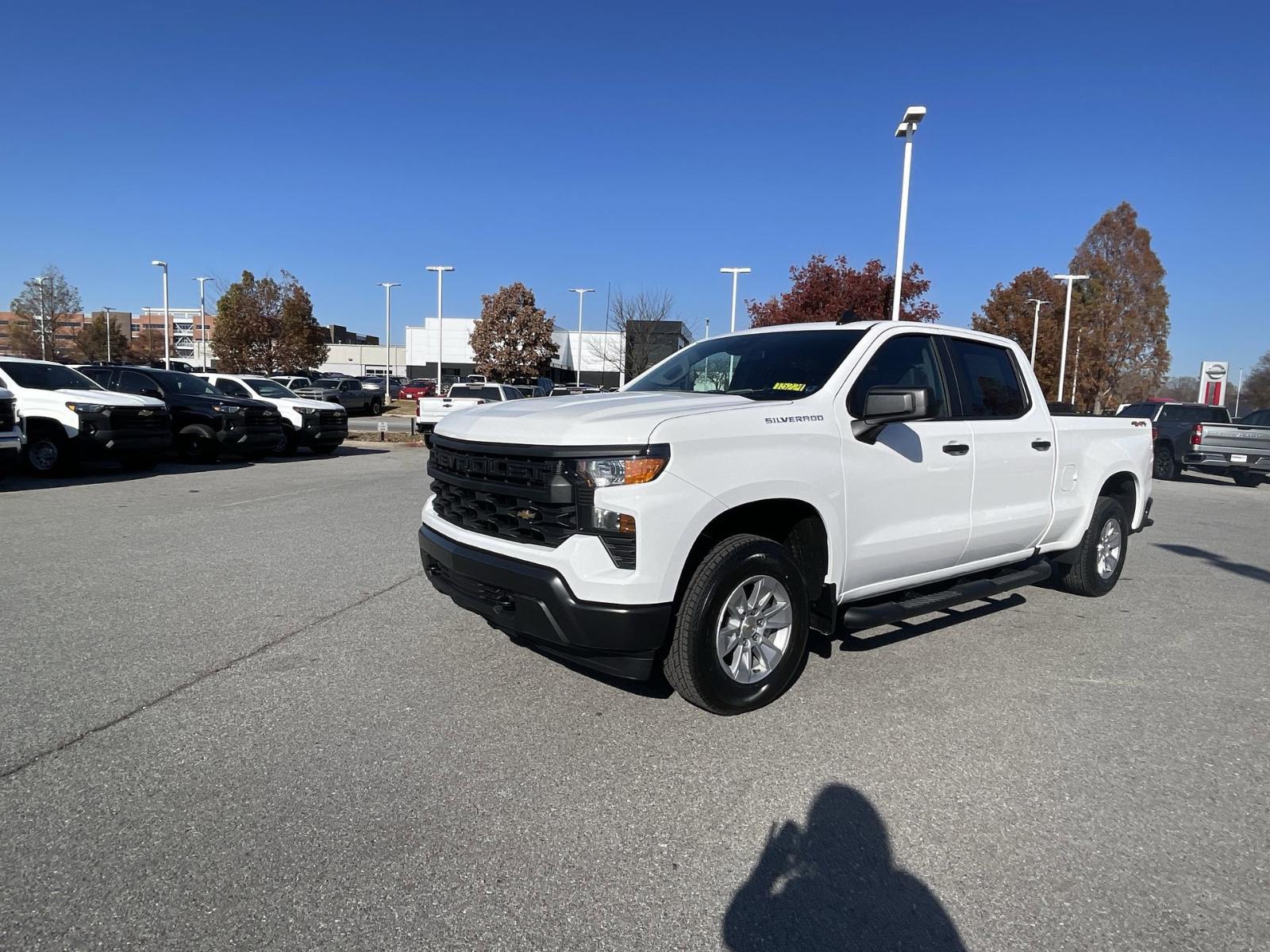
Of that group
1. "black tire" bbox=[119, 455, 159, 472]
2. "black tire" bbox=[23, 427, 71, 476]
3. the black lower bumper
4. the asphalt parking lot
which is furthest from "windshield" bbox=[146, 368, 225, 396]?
the black lower bumper

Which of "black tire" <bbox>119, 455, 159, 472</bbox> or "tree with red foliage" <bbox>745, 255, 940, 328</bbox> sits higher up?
"tree with red foliage" <bbox>745, 255, 940, 328</bbox>

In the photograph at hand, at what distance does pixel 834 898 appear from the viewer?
251 centimetres

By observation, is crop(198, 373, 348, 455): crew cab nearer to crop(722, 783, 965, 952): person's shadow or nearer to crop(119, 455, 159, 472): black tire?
crop(119, 455, 159, 472): black tire

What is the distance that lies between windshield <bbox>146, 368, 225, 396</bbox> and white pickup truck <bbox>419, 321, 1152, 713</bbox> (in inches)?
514

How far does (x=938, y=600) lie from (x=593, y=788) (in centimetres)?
228

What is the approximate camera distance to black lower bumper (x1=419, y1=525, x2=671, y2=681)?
3279 mm

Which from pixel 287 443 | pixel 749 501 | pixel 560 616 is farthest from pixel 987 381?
pixel 287 443

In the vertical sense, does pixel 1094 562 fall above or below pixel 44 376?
below

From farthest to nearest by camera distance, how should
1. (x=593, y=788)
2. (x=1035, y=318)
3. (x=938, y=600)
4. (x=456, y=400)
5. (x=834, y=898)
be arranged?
(x=1035, y=318) → (x=456, y=400) → (x=938, y=600) → (x=593, y=788) → (x=834, y=898)

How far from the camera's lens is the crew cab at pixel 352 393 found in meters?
31.2

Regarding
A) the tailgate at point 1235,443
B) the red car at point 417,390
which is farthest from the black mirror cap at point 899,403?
the red car at point 417,390

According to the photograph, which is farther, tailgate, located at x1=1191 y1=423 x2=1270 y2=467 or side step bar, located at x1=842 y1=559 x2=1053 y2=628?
tailgate, located at x1=1191 y1=423 x2=1270 y2=467

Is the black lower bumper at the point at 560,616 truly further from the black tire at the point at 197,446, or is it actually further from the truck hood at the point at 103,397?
the black tire at the point at 197,446

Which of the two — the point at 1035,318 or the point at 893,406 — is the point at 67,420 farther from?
the point at 1035,318
